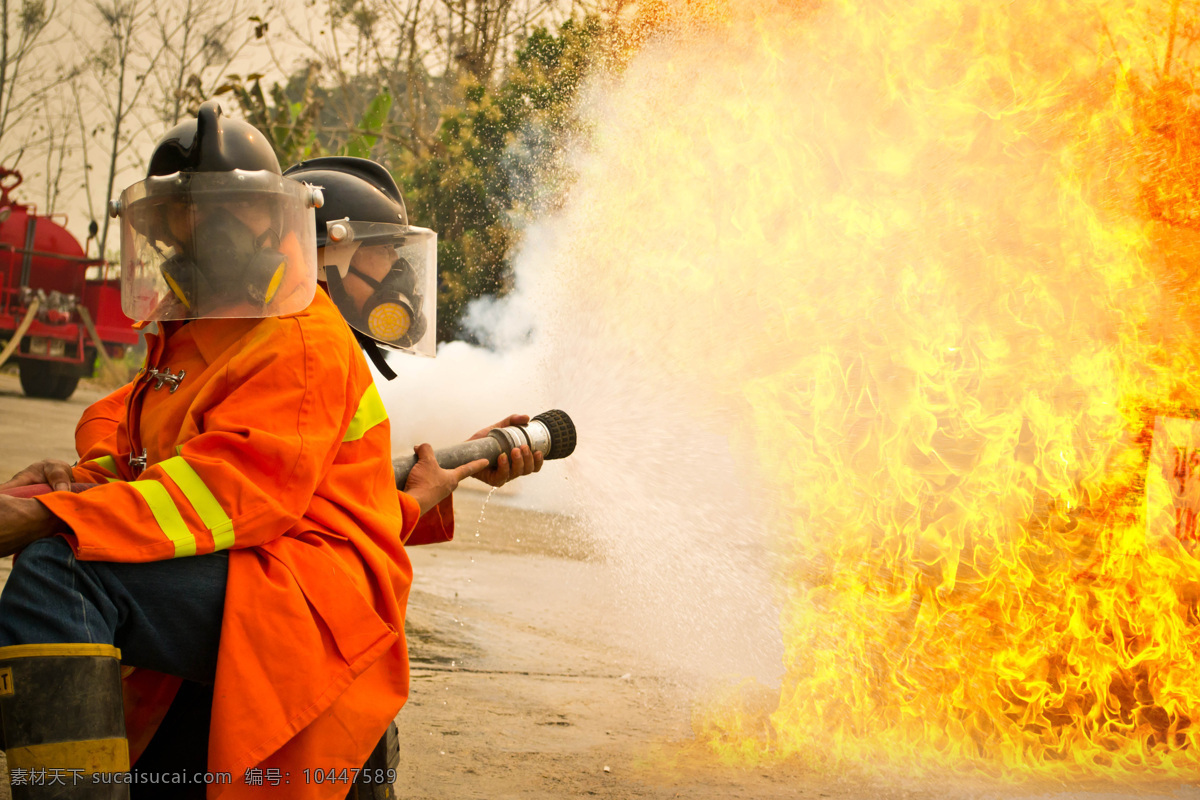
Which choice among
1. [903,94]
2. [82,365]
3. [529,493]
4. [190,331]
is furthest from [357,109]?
[190,331]

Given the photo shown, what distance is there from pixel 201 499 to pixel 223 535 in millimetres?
75

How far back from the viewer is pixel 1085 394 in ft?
15.7

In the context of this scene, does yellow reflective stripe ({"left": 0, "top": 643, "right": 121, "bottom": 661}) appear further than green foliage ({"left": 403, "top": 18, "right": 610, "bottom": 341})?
No

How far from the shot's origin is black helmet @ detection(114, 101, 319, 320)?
1.90 metres

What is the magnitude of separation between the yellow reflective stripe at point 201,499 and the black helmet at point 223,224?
0.37m

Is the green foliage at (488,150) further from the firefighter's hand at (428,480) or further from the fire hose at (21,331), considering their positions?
the firefighter's hand at (428,480)

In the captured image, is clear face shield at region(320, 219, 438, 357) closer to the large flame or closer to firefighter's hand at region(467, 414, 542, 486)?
firefighter's hand at region(467, 414, 542, 486)

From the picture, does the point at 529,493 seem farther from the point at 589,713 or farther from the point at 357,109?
the point at 357,109

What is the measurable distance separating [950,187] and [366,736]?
4.59 m

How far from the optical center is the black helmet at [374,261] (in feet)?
7.75

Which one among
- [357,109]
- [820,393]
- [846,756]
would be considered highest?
[357,109]

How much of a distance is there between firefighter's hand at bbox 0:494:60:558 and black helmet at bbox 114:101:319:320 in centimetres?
51

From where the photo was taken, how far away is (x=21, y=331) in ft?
39.9

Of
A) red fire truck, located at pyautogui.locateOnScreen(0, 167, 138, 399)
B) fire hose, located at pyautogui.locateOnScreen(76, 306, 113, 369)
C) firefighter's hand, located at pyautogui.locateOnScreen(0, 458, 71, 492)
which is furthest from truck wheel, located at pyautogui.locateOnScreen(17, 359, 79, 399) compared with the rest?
firefighter's hand, located at pyautogui.locateOnScreen(0, 458, 71, 492)
